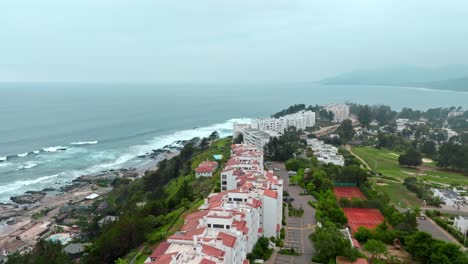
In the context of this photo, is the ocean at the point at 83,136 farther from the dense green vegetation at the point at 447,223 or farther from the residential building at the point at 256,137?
the dense green vegetation at the point at 447,223

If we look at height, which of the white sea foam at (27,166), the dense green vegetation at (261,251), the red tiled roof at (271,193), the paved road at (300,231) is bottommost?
the white sea foam at (27,166)

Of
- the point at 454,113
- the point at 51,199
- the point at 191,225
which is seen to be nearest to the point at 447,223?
the point at 191,225

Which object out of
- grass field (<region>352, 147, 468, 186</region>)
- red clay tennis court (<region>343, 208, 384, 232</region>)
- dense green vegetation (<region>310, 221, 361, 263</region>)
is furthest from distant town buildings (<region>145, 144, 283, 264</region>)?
grass field (<region>352, 147, 468, 186</region>)

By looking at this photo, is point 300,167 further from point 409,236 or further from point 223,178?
point 409,236

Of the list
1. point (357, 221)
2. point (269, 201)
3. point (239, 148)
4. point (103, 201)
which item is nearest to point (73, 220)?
point (103, 201)

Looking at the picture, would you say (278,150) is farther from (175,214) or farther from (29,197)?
(29,197)

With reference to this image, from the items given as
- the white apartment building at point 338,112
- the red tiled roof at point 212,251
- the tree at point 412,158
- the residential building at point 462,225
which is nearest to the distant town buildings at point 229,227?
the red tiled roof at point 212,251

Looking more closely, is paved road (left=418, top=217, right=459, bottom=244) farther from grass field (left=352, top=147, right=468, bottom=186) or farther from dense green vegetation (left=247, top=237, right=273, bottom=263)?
grass field (left=352, top=147, right=468, bottom=186)
